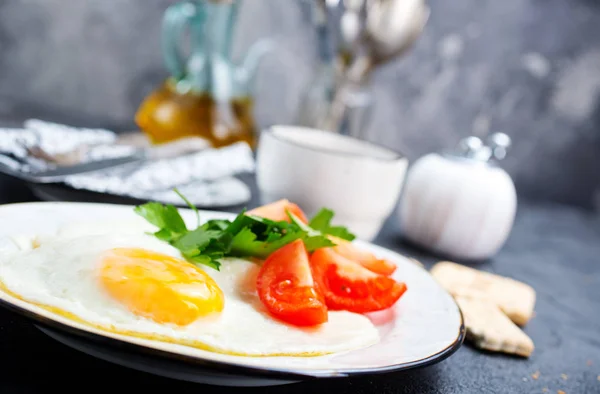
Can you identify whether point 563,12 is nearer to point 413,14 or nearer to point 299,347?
point 413,14

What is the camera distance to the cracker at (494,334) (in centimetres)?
74

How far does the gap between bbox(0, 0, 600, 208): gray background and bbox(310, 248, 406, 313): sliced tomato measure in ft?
4.35

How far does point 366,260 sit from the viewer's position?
2.26ft

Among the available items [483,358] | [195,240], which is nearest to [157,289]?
[195,240]

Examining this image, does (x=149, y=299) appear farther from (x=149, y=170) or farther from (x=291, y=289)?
(x=149, y=170)

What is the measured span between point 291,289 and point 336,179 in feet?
1.33

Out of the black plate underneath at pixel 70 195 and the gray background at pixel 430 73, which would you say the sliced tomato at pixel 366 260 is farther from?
the gray background at pixel 430 73

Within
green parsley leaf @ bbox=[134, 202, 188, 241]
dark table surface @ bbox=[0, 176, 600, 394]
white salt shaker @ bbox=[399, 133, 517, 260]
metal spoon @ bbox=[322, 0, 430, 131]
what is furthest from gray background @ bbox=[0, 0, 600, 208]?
green parsley leaf @ bbox=[134, 202, 188, 241]

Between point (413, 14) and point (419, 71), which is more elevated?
point (413, 14)

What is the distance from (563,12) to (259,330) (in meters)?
1.83

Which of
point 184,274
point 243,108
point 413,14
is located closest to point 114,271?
point 184,274

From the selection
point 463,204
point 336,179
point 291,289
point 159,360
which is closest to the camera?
point 159,360

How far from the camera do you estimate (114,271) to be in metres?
0.49

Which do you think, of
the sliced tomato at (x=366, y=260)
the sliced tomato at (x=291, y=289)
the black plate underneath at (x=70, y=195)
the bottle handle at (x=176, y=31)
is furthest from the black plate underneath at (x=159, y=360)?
the bottle handle at (x=176, y=31)
